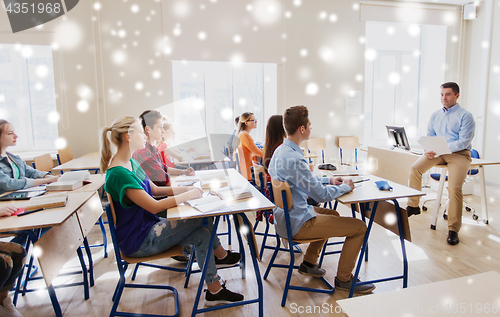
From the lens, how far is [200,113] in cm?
513

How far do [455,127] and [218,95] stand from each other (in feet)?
10.9

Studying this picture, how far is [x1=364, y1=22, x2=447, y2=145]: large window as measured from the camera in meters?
5.70

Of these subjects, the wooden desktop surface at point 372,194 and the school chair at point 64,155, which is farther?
the school chair at point 64,155

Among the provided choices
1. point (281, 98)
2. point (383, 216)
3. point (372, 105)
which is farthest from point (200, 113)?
point (383, 216)

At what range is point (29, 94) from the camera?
14.9 ft

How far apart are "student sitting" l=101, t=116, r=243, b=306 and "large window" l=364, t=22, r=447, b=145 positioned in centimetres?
477

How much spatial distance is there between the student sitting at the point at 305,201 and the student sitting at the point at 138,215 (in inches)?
19.9

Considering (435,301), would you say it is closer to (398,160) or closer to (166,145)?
(166,145)

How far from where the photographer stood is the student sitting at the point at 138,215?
170 cm

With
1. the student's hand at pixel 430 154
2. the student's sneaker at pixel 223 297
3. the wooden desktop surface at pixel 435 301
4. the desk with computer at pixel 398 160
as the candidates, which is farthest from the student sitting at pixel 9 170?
the desk with computer at pixel 398 160

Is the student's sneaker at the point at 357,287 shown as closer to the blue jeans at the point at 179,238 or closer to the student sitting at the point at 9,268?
the blue jeans at the point at 179,238

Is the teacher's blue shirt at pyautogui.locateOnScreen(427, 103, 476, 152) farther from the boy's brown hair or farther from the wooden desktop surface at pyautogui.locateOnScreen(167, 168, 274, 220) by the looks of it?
the wooden desktop surface at pyautogui.locateOnScreen(167, 168, 274, 220)

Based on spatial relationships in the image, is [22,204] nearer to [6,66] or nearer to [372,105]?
[6,66]

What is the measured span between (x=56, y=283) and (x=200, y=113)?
3311 mm
